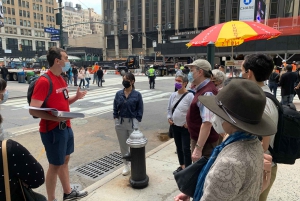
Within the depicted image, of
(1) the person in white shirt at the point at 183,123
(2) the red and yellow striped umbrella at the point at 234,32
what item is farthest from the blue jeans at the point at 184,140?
(2) the red and yellow striped umbrella at the point at 234,32

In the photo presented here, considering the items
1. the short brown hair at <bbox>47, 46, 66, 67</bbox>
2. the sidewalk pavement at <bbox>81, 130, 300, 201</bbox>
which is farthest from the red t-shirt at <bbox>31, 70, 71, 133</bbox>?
the sidewalk pavement at <bbox>81, 130, 300, 201</bbox>

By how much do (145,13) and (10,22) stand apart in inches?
2005

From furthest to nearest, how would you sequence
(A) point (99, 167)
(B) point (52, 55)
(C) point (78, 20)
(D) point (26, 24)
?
1. (C) point (78, 20)
2. (D) point (26, 24)
3. (A) point (99, 167)
4. (B) point (52, 55)

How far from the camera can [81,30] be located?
168000 millimetres

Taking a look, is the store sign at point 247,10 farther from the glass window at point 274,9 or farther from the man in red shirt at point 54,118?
the glass window at point 274,9

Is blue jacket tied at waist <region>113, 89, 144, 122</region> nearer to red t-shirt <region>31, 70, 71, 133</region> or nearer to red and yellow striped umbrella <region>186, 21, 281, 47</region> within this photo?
red t-shirt <region>31, 70, 71, 133</region>

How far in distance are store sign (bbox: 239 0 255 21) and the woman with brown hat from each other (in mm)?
8774

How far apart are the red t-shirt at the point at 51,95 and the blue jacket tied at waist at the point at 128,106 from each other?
1.21m

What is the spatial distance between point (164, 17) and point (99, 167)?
204 ft

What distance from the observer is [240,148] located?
1306mm

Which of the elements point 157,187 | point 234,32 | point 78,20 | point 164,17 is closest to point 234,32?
point 234,32

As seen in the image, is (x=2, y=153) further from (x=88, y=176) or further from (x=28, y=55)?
(x=28, y=55)

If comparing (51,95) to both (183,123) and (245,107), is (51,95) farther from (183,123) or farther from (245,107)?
(245,107)

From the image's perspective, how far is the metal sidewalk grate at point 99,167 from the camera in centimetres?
A: 433
